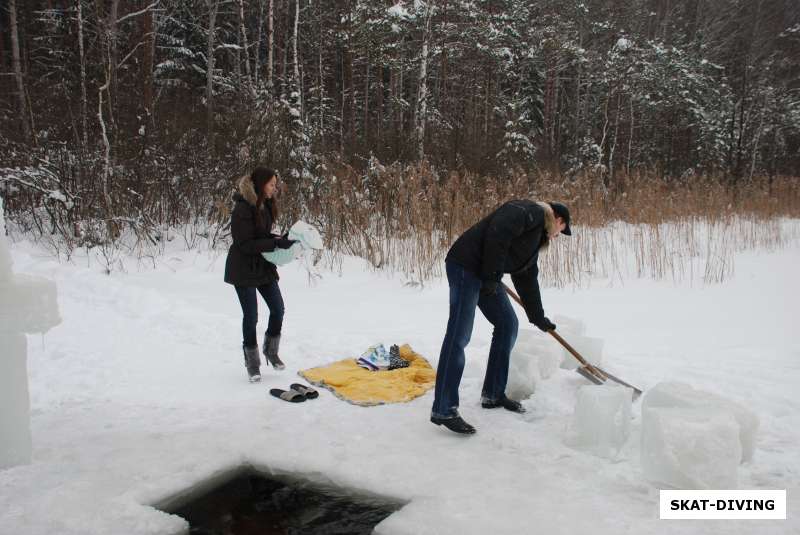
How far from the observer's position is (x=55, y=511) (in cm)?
249

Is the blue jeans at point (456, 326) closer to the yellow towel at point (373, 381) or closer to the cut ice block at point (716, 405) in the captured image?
the yellow towel at point (373, 381)

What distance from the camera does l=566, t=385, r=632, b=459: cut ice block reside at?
Result: 3.01 m

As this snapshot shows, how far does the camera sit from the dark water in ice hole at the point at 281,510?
250cm

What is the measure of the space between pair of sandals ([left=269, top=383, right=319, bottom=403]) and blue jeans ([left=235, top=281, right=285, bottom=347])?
422 millimetres

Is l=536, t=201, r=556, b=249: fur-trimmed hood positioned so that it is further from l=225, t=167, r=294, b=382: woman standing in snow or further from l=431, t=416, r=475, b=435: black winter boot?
l=225, t=167, r=294, b=382: woman standing in snow

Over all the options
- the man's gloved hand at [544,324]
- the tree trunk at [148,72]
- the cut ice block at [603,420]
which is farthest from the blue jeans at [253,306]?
the tree trunk at [148,72]

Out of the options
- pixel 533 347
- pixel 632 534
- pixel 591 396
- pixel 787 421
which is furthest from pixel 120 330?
pixel 787 421

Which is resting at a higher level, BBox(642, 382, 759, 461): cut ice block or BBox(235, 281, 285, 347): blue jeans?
BBox(235, 281, 285, 347): blue jeans

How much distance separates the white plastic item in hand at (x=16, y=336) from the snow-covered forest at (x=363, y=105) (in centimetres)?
510

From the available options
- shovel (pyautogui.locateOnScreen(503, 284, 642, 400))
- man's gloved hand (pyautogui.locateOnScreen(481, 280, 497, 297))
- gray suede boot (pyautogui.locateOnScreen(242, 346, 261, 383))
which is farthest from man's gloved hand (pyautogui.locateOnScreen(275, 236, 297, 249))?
shovel (pyautogui.locateOnScreen(503, 284, 642, 400))

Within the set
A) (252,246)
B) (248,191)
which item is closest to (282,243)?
(252,246)

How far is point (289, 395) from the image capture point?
12.6 feet

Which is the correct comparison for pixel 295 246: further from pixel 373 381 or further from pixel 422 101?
pixel 422 101

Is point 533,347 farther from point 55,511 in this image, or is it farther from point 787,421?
point 55,511
